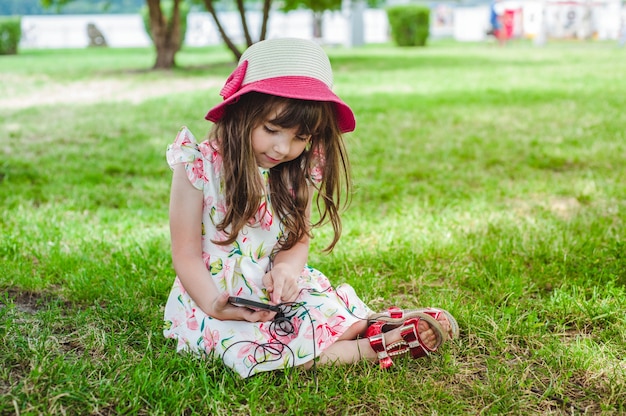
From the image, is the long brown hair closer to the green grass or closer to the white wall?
the green grass

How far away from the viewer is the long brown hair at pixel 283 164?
199cm

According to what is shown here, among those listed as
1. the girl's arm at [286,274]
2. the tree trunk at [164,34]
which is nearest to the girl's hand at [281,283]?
the girl's arm at [286,274]

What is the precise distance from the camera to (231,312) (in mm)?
1976

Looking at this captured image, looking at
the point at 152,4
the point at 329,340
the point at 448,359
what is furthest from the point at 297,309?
the point at 152,4

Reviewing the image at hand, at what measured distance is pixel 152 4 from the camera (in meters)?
13.2

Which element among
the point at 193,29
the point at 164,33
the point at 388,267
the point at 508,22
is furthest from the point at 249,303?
the point at 193,29

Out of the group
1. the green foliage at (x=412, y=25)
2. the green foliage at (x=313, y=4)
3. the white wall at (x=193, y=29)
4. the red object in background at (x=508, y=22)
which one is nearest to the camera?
the green foliage at (x=313, y=4)

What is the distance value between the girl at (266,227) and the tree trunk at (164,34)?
39.0ft

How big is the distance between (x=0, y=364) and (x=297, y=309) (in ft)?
2.77

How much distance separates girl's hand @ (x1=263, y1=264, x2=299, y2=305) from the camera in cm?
202

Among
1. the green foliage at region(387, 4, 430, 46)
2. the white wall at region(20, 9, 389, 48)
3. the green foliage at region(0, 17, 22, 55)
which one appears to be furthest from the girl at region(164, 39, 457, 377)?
the white wall at region(20, 9, 389, 48)

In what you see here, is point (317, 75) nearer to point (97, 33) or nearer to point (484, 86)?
point (484, 86)

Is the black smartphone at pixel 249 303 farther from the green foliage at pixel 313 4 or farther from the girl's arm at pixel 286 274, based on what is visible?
the green foliage at pixel 313 4

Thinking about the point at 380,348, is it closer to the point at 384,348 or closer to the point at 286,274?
the point at 384,348
